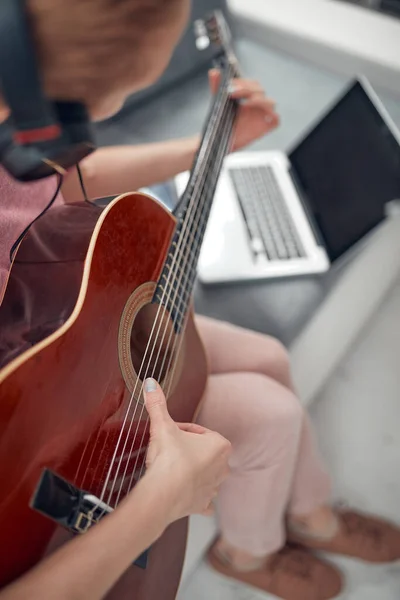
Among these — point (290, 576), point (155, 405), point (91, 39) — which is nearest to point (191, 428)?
point (155, 405)

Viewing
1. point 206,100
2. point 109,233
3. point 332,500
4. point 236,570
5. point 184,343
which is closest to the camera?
point 109,233

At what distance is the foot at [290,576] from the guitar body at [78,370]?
39cm

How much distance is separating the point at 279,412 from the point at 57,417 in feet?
1.48

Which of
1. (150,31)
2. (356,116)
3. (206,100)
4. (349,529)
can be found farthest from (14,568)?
(206,100)

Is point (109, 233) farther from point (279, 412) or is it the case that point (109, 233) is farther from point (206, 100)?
point (206, 100)

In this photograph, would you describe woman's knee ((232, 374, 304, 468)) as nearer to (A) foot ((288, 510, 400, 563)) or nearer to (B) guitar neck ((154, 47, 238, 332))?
(B) guitar neck ((154, 47, 238, 332))

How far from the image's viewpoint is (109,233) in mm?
662

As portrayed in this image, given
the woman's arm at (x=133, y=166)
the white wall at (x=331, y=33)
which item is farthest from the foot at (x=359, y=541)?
the white wall at (x=331, y=33)

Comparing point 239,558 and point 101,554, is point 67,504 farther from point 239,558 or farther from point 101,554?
point 239,558

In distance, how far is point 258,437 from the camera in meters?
0.87

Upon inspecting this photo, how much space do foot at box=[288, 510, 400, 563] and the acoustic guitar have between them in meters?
0.48

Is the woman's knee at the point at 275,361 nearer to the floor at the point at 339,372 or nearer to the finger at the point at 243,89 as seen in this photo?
the floor at the point at 339,372

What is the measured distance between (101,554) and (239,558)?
65 cm

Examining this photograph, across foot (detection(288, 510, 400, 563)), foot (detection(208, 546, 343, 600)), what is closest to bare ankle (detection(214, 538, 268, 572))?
foot (detection(208, 546, 343, 600))
